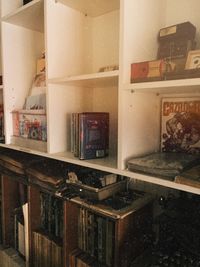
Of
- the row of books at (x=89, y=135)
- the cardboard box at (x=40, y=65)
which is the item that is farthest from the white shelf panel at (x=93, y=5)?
the row of books at (x=89, y=135)

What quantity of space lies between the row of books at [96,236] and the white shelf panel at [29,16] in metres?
0.93

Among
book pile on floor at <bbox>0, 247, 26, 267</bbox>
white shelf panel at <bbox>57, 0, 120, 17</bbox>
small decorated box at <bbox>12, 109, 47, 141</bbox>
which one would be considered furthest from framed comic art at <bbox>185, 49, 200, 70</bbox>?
book pile on floor at <bbox>0, 247, 26, 267</bbox>

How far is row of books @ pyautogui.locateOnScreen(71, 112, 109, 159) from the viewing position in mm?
922

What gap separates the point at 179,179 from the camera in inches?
26.3

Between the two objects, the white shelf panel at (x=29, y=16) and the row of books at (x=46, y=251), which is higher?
the white shelf panel at (x=29, y=16)

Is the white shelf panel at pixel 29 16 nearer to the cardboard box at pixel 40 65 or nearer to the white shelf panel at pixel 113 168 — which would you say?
the cardboard box at pixel 40 65

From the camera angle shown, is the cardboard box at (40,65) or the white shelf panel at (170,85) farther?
the cardboard box at (40,65)

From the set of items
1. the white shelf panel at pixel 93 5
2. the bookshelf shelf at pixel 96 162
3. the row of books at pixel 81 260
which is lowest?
the row of books at pixel 81 260

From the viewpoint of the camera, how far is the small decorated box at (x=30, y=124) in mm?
1100

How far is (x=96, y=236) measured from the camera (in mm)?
955

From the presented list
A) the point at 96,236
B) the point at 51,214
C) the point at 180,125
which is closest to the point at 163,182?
the point at 180,125

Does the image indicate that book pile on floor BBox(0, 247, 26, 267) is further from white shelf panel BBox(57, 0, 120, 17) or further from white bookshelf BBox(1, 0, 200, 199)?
white shelf panel BBox(57, 0, 120, 17)

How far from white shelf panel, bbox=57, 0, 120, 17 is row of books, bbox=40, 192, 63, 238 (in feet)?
2.96

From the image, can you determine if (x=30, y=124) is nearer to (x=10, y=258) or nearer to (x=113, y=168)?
(x=113, y=168)
